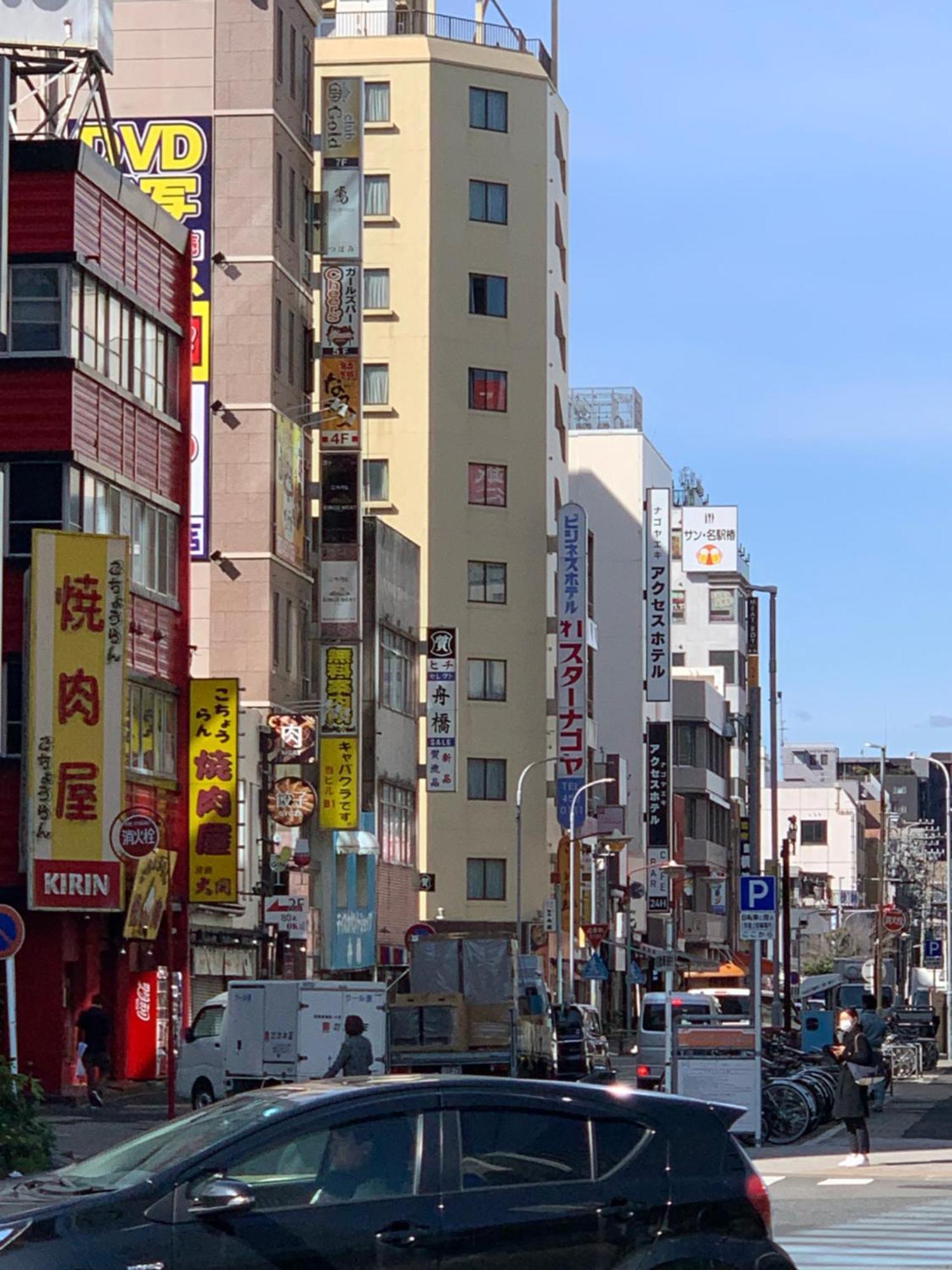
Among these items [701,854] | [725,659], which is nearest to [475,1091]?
[701,854]

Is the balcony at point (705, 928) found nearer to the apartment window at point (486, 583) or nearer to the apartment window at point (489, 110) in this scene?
the apartment window at point (486, 583)

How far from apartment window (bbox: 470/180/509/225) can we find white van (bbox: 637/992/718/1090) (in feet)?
133

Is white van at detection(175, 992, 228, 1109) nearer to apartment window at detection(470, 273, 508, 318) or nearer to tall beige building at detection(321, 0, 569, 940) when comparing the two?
tall beige building at detection(321, 0, 569, 940)

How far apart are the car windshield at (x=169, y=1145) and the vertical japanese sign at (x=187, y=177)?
152ft

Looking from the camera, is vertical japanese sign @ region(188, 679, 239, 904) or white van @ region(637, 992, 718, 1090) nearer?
white van @ region(637, 992, 718, 1090)

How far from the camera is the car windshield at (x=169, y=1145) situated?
412 inches

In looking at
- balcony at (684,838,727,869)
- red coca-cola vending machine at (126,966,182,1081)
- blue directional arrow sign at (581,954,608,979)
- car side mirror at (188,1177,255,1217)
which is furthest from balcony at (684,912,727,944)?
car side mirror at (188,1177,255,1217)

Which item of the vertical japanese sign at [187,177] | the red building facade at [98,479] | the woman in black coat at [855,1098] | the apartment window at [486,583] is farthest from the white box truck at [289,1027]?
the apartment window at [486,583]

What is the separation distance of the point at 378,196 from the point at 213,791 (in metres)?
41.7

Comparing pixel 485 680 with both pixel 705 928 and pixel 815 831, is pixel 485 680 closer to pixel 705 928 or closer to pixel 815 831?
pixel 705 928

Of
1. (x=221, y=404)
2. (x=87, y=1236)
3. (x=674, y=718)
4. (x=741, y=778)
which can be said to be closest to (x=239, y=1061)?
(x=221, y=404)

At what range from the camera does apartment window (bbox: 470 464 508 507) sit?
86.2 m

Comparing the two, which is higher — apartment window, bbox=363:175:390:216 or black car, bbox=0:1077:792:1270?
apartment window, bbox=363:175:390:216

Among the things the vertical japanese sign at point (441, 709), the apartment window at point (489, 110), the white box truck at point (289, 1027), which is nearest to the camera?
the white box truck at point (289, 1027)
